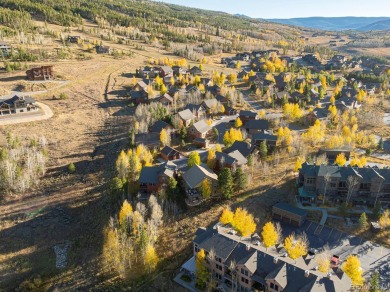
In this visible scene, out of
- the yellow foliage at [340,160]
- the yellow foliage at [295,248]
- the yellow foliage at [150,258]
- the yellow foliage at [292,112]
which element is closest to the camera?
the yellow foliage at [295,248]

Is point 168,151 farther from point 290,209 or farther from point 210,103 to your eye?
point 210,103

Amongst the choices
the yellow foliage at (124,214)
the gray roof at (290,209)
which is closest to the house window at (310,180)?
the gray roof at (290,209)

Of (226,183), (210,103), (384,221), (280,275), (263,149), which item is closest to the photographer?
(280,275)

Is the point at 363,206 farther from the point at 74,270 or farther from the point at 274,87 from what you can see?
the point at 274,87

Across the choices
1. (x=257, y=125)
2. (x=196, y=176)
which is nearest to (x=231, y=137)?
(x=257, y=125)

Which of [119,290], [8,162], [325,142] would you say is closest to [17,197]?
[8,162]

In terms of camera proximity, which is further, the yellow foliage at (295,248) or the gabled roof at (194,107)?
the gabled roof at (194,107)

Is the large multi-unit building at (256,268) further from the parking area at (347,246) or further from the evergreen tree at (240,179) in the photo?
the evergreen tree at (240,179)
